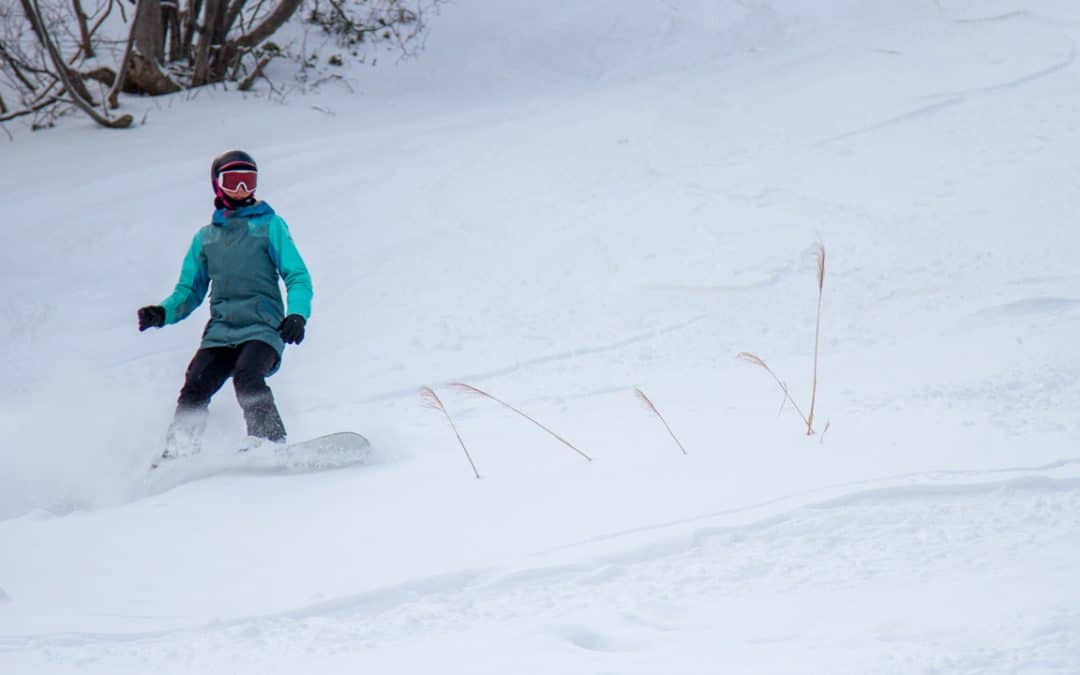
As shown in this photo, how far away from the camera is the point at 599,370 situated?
15.5 ft

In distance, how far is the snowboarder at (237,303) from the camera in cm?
387

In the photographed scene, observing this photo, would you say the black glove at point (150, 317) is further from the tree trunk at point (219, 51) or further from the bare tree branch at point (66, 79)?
the tree trunk at point (219, 51)

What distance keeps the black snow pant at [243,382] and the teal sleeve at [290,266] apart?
22 cm

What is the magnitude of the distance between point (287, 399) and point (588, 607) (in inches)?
97.8

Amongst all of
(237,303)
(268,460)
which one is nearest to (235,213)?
(237,303)

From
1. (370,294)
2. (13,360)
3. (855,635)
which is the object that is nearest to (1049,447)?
(855,635)

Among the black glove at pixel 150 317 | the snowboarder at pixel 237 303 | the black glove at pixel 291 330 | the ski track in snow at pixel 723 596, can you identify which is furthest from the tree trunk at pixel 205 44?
the ski track in snow at pixel 723 596

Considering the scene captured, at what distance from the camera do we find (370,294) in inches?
230

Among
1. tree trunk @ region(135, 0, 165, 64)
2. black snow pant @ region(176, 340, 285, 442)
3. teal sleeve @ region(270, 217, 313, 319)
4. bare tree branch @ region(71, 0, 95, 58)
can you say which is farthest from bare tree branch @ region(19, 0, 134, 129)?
black snow pant @ region(176, 340, 285, 442)

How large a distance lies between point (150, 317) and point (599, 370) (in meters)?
1.94

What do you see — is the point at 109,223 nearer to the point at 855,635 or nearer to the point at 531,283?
the point at 531,283

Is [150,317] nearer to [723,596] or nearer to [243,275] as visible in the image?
[243,275]

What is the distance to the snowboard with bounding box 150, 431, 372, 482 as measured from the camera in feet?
12.3

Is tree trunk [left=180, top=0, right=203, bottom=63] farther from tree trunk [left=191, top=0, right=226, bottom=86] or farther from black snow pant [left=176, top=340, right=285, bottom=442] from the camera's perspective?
black snow pant [left=176, top=340, right=285, bottom=442]
